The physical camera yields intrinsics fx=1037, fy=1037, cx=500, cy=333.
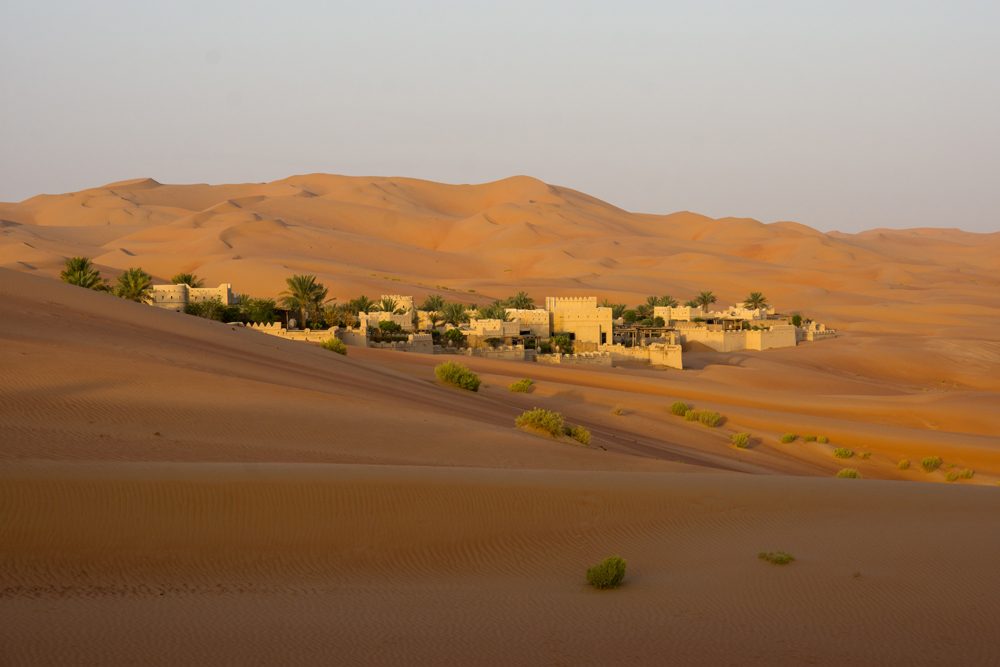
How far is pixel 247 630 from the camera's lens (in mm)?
7074

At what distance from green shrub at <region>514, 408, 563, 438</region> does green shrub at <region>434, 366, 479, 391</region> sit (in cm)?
727

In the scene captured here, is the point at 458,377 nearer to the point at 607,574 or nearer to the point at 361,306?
the point at 607,574

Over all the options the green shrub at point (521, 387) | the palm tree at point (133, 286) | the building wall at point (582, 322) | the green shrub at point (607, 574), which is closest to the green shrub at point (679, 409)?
the green shrub at point (521, 387)

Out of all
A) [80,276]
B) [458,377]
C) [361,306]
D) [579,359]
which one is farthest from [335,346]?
[361,306]

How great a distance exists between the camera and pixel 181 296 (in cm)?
4547

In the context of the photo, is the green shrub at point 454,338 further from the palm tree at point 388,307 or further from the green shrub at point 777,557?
the green shrub at point 777,557

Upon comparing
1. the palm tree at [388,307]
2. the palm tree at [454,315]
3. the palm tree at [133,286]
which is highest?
the palm tree at [133,286]

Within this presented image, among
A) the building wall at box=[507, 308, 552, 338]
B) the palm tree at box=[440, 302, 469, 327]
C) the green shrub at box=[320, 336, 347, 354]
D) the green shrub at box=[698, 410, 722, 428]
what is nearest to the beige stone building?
the palm tree at box=[440, 302, 469, 327]

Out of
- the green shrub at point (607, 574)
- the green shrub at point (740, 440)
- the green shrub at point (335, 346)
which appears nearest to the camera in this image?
the green shrub at point (607, 574)

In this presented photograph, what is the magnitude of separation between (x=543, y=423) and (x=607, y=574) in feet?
30.6

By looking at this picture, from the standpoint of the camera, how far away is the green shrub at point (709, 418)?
25.4 meters

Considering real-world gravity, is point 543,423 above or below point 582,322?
A: below

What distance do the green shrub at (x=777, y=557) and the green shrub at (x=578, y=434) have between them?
8.28 metres

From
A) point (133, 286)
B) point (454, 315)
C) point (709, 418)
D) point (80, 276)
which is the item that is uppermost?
point (80, 276)
